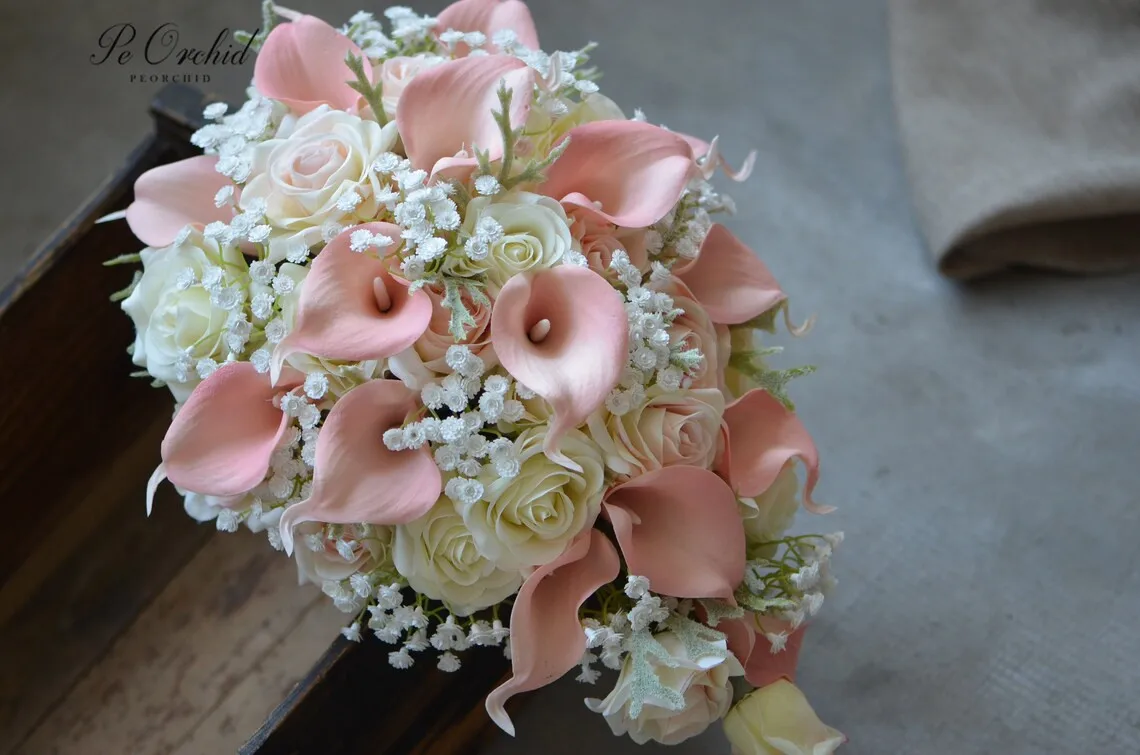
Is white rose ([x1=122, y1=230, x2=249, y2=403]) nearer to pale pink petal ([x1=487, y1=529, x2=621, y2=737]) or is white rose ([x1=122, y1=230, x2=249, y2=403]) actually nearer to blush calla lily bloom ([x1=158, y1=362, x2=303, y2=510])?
blush calla lily bloom ([x1=158, y1=362, x2=303, y2=510])

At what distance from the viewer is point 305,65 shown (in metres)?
0.55

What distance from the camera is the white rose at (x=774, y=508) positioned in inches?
21.9

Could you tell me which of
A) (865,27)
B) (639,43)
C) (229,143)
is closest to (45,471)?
(229,143)

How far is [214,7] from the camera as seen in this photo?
112cm

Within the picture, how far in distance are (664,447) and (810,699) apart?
Answer: 40 centimetres

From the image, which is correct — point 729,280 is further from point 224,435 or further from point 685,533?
point 224,435

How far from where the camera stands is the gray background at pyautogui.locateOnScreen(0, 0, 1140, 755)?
777mm

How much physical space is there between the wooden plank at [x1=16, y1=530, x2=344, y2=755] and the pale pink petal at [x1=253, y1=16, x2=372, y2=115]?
0.40 meters

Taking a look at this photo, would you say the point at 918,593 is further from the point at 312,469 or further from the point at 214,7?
the point at 214,7

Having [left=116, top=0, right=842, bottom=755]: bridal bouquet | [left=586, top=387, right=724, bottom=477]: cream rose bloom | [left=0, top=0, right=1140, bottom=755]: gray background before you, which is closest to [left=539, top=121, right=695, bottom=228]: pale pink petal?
[left=116, top=0, right=842, bottom=755]: bridal bouquet

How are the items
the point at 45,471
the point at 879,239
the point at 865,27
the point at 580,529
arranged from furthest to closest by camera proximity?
the point at 865,27
the point at 879,239
the point at 45,471
the point at 580,529

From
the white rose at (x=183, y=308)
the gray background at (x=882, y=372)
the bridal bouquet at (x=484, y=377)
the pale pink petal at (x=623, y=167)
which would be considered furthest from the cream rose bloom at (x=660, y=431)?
the gray background at (x=882, y=372)

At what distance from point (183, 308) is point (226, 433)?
0.24ft

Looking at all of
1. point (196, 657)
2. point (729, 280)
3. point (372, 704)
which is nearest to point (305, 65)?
point (729, 280)
